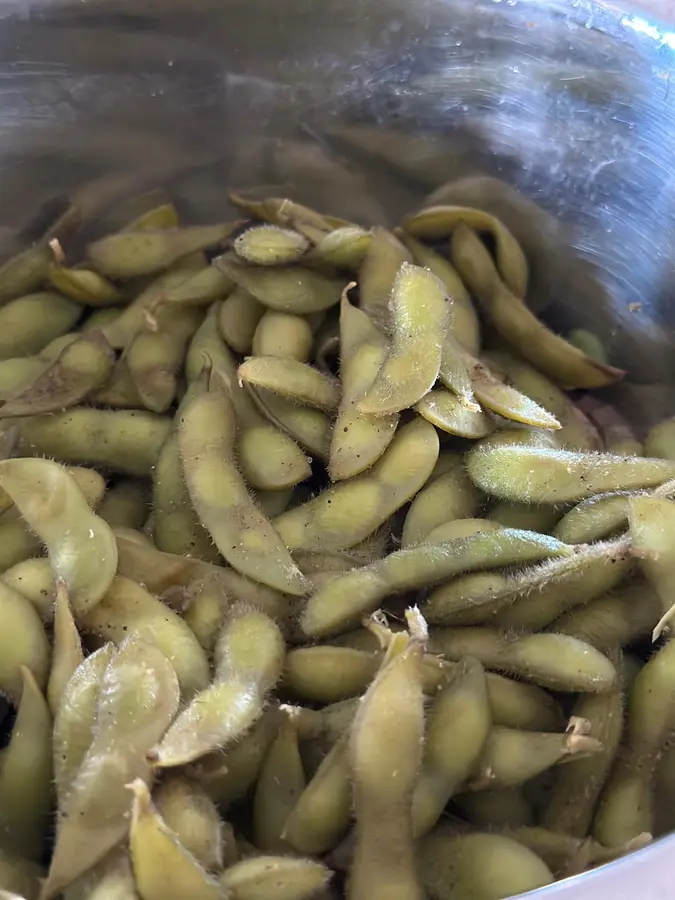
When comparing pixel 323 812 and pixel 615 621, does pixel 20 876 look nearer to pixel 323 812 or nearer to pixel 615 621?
pixel 323 812

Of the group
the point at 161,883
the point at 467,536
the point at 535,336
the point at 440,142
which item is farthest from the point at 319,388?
the point at 161,883

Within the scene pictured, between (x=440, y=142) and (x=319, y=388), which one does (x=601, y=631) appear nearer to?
(x=319, y=388)

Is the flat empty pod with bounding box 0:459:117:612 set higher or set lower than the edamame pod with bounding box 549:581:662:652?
lower

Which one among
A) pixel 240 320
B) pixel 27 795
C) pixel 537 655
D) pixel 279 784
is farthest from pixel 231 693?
pixel 240 320

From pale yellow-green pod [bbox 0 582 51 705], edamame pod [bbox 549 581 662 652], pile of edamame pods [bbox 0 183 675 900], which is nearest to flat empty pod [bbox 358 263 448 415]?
pile of edamame pods [bbox 0 183 675 900]

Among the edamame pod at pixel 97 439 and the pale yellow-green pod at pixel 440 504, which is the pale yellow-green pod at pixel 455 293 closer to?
the pale yellow-green pod at pixel 440 504

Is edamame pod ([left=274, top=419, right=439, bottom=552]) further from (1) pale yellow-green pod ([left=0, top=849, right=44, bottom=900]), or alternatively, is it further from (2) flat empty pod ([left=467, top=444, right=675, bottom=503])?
(1) pale yellow-green pod ([left=0, top=849, right=44, bottom=900])

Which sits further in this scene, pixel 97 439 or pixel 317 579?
pixel 97 439
